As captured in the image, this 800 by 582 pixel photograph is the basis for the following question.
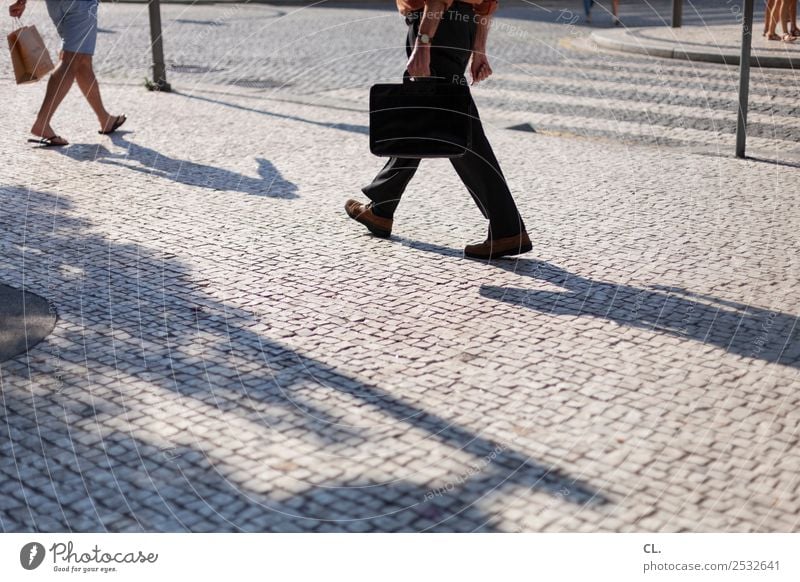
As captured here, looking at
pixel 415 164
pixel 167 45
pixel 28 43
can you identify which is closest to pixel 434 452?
pixel 415 164

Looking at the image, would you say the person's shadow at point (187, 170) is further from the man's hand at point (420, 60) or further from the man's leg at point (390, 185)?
the man's hand at point (420, 60)

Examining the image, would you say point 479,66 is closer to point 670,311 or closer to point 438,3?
point 438,3

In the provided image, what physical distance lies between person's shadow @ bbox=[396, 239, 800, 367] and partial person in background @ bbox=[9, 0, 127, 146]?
14.6ft

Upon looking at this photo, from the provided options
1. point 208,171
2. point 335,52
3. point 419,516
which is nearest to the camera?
point 419,516

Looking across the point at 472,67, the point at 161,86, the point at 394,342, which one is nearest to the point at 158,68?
the point at 161,86

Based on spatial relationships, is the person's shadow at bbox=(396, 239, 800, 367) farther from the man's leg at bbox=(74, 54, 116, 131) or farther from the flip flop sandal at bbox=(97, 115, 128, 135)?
the flip flop sandal at bbox=(97, 115, 128, 135)

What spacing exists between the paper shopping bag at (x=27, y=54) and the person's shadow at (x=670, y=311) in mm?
4549

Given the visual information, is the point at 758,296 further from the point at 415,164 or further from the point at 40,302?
the point at 40,302

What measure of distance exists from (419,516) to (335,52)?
471 inches

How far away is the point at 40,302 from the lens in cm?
535

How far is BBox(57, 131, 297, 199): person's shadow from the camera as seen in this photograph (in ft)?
25.3

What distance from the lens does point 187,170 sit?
8.23m

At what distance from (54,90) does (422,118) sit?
13.2 feet

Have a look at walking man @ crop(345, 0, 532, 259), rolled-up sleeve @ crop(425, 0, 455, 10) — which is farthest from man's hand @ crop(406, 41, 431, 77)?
rolled-up sleeve @ crop(425, 0, 455, 10)
